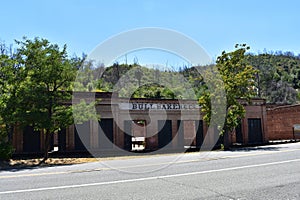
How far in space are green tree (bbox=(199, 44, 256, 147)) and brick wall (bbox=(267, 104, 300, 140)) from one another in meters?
12.9

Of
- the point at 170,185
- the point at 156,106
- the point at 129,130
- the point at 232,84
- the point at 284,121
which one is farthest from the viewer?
the point at 284,121

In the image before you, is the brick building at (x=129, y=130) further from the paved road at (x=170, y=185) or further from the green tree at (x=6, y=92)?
the paved road at (x=170, y=185)

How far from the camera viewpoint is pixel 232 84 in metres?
21.5

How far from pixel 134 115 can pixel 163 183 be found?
14716 millimetres

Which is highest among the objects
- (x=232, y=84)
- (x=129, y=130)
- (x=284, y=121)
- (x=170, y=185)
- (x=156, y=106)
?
(x=232, y=84)

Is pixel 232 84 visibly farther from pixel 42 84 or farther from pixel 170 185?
pixel 170 185

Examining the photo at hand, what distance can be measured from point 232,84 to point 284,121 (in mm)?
14819

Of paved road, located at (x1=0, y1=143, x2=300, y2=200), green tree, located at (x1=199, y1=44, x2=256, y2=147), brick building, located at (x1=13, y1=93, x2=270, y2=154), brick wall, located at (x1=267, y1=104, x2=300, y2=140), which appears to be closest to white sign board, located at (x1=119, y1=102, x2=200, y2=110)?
brick building, located at (x1=13, y1=93, x2=270, y2=154)

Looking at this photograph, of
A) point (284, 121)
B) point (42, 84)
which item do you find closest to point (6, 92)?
point (42, 84)

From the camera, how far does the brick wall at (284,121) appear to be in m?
32.2

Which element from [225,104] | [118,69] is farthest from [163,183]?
[118,69]

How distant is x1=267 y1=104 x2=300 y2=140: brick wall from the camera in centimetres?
3222

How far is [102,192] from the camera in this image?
7055mm

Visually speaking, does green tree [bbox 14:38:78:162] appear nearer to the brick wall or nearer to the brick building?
the brick building
